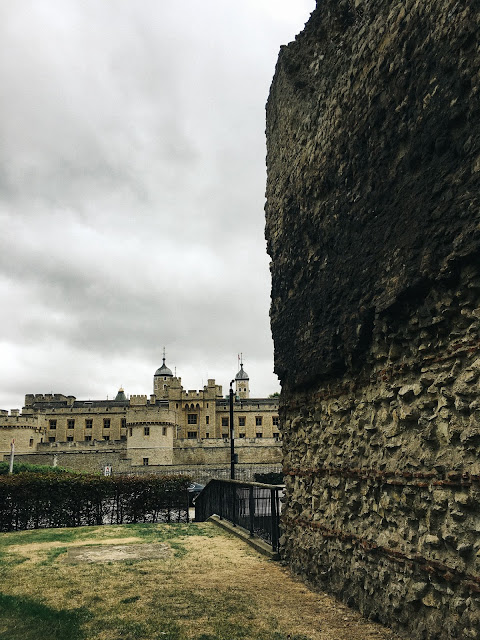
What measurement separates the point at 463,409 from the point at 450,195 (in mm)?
Answer: 1809

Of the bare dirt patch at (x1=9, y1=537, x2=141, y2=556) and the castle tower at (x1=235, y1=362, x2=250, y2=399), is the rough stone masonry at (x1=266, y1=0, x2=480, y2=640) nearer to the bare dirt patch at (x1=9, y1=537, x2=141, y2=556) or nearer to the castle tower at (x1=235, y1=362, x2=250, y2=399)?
the bare dirt patch at (x1=9, y1=537, x2=141, y2=556)

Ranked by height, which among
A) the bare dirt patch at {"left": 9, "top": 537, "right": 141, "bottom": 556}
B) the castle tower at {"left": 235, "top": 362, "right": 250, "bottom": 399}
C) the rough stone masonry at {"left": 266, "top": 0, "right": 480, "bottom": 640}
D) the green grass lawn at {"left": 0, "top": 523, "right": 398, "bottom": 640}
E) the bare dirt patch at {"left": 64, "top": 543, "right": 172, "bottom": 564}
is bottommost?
the green grass lawn at {"left": 0, "top": 523, "right": 398, "bottom": 640}

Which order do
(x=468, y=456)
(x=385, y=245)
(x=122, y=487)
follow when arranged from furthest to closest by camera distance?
(x=122, y=487), (x=385, y=245), (x=468, y=456)

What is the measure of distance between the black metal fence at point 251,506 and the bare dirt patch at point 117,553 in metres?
1.85

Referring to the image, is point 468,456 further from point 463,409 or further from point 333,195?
point 333,195

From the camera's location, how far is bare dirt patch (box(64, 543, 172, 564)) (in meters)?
8.66

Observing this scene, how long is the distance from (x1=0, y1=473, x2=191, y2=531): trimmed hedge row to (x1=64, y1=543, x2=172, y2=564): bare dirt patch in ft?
15.1

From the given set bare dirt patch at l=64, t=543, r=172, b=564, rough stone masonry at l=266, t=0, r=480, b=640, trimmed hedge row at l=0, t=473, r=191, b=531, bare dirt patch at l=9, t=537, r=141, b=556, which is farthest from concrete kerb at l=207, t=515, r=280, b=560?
trimmed hedge row at l=0, t=473, r=191, b=531

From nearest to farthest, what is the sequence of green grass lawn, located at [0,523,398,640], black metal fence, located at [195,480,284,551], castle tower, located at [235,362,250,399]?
green grass lawn, located at [0,523,398,640], black metal fence, located at [195,480,284,551], castle tower, located at [235,362,250,399]

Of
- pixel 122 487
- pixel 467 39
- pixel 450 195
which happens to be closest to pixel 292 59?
pixel 467 39

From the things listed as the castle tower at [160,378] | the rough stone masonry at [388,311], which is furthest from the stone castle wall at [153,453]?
the rough stone masonry at [388,311]

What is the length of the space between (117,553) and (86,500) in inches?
231

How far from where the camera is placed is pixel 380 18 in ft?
18.8

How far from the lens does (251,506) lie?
10.5 meters
